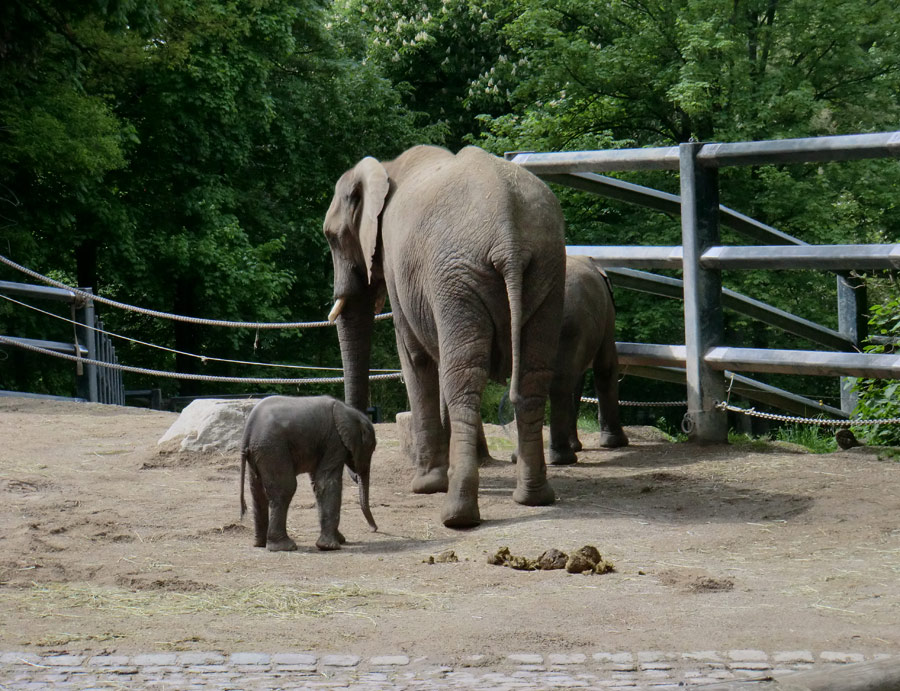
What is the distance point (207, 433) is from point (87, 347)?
6.30m

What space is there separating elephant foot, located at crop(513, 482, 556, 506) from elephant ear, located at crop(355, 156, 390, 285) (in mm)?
1953

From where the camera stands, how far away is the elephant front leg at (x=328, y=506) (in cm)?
638

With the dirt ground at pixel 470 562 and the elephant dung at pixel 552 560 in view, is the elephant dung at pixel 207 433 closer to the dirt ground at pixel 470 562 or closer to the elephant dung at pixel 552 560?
the dirt ground at pixel 470 562

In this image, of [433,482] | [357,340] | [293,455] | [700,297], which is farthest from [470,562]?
[700,297]

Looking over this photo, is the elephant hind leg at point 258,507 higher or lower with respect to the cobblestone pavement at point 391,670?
higher

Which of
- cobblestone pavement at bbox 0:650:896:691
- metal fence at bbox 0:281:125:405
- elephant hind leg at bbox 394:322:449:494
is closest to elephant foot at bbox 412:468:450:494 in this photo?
elephant hind leg at bbox 394:322:449:494

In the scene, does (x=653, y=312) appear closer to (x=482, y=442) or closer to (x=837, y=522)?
(x=482, y=442)

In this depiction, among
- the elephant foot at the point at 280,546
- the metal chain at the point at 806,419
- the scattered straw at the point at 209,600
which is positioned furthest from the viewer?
the metal chain at the point at 806,419

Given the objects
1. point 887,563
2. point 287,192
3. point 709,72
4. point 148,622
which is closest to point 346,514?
point 148,622

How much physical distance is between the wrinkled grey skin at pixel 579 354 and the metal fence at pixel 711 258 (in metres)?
0.50

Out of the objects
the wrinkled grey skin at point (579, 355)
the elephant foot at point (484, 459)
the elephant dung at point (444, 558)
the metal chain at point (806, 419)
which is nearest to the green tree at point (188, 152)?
the wrinkled grey skin at point (579, 355)

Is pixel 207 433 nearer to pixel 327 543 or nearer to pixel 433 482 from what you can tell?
pixel 433 482

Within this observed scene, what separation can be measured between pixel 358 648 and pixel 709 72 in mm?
19532

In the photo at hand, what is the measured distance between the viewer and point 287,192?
27.0 metres
